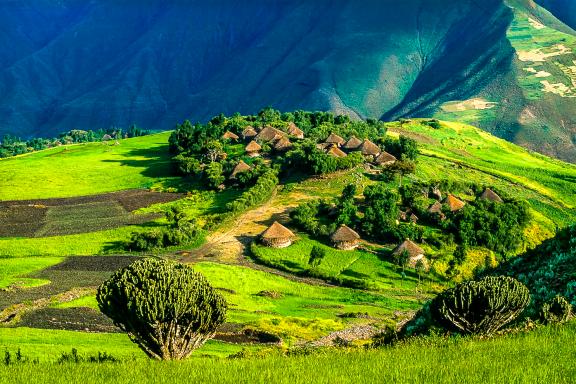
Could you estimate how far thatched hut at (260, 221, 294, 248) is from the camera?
285 feet

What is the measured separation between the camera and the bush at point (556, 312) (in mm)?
24641

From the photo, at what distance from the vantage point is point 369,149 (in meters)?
129

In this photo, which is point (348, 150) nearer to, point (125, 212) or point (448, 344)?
point (125, 212)

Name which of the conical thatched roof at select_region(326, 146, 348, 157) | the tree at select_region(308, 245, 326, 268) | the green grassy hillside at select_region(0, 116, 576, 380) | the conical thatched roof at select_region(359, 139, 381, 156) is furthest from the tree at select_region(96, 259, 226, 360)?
the conical thatched roof at select_region(359, 139, 381, 156)

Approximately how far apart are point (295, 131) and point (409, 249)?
75.7 m

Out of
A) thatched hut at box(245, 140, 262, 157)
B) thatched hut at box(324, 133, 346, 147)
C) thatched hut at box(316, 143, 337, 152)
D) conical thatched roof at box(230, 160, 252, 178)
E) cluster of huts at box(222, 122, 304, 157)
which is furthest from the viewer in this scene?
thatched hut at box(324, 133, 346, 147)

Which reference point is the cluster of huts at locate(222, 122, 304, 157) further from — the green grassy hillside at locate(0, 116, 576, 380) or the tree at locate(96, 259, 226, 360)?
the tree at locate(96, 259, 226, 360)

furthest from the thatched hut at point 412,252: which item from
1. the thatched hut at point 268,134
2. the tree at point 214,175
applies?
the thatched hut at point 268,134

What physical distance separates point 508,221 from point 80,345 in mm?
63121

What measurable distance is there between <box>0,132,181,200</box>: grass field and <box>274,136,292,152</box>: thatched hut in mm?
21929

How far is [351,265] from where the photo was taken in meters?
81.2

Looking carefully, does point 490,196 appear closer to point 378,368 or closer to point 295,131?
point 295,131

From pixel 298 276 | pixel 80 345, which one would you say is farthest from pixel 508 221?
pixel 80 345

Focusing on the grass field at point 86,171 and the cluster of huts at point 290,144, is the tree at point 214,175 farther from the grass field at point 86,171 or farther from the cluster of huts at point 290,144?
the grass field at point 86,171
